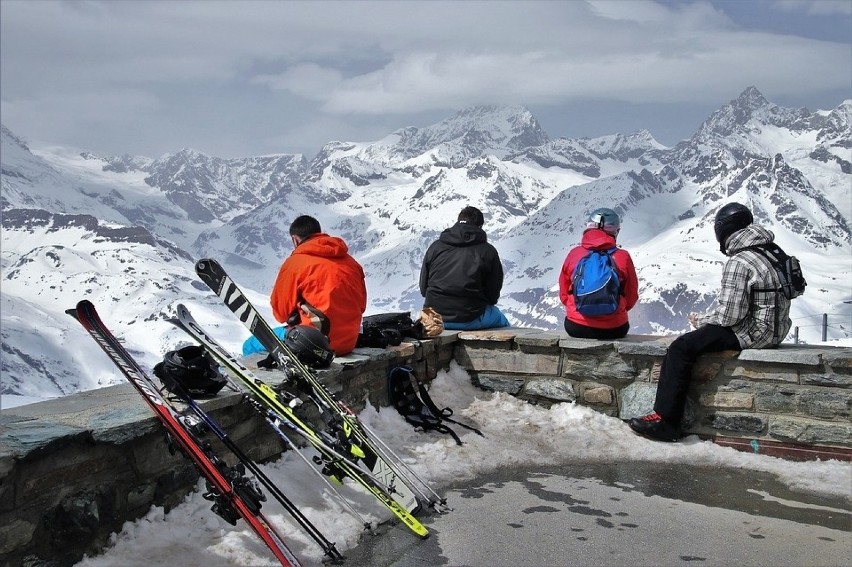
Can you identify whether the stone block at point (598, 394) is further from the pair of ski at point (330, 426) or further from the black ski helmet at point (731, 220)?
the pair of ski at point (330, 426)

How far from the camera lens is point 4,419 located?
377 cm

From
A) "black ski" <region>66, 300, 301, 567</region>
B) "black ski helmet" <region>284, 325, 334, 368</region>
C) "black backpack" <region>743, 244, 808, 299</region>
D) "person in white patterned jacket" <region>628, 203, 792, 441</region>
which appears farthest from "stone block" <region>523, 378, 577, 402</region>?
"black ski" <region>66, 300, 301, 567</region>

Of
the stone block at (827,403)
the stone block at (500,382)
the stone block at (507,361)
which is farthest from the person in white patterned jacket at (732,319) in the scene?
the stone block at (500,382)

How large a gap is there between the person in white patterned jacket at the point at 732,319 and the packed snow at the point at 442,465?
29 centimetres

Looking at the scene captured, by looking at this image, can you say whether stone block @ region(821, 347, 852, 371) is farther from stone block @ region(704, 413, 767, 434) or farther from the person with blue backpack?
the person with blue backpack

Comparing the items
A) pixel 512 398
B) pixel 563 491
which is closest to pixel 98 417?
pixel 563 491

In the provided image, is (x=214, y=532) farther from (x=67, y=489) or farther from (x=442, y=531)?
(x=442, y=531)

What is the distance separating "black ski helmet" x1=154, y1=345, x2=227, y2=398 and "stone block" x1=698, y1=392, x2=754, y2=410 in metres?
4.11

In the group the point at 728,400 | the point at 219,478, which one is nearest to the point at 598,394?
the point at 728,400

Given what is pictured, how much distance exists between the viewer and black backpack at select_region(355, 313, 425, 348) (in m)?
6.86

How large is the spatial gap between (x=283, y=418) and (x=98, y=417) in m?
1.11

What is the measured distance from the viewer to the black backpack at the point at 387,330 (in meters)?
6.86

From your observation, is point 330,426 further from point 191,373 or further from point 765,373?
point 765,373

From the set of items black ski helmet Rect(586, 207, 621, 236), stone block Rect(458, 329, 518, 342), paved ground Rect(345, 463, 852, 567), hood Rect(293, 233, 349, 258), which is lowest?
paved ground Rect(345, 463, 852, 567)
